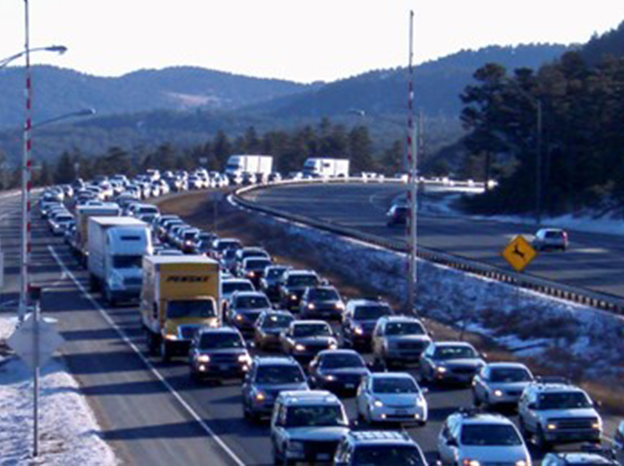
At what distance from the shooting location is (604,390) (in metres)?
40.8

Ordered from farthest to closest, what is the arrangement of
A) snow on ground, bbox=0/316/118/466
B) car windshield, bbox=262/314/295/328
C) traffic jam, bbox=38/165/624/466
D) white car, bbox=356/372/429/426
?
car windshield, bbox=262/314/295/328 < white car, bbox=356/372/429/426 < snow on ground, bbox=0/316/118/466 < traffic jam, bbox=38/165/624/466

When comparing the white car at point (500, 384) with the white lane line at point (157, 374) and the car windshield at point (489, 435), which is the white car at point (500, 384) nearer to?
the white lane line at point (157, 374)

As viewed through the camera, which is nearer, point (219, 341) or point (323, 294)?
point (219, 341)

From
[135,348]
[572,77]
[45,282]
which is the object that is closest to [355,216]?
[572,77]

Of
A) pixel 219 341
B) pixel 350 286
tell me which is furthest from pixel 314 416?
pixel 350 286

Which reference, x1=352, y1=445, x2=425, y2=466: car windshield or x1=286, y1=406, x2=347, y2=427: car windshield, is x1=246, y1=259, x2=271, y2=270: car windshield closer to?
x1=286, y1=406, x2=347, y2=427: car windshield

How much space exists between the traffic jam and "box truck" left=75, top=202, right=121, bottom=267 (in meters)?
4.49

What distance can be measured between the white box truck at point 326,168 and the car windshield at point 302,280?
11754 cm

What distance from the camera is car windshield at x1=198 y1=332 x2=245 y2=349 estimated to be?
40875 millimetres

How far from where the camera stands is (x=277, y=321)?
158ft

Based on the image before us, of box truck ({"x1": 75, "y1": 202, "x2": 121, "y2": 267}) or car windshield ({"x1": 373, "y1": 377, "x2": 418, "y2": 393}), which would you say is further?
box truck ({"x1": 75, "y1": 202, "x2": 121, "y2": 267})

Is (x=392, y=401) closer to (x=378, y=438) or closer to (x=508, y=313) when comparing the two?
(x=378, y=438)

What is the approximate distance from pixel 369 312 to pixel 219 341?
911cm

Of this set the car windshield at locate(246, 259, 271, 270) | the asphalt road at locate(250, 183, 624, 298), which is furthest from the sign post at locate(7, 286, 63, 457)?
the car windshield at locate(246, 259, 271, 270)
